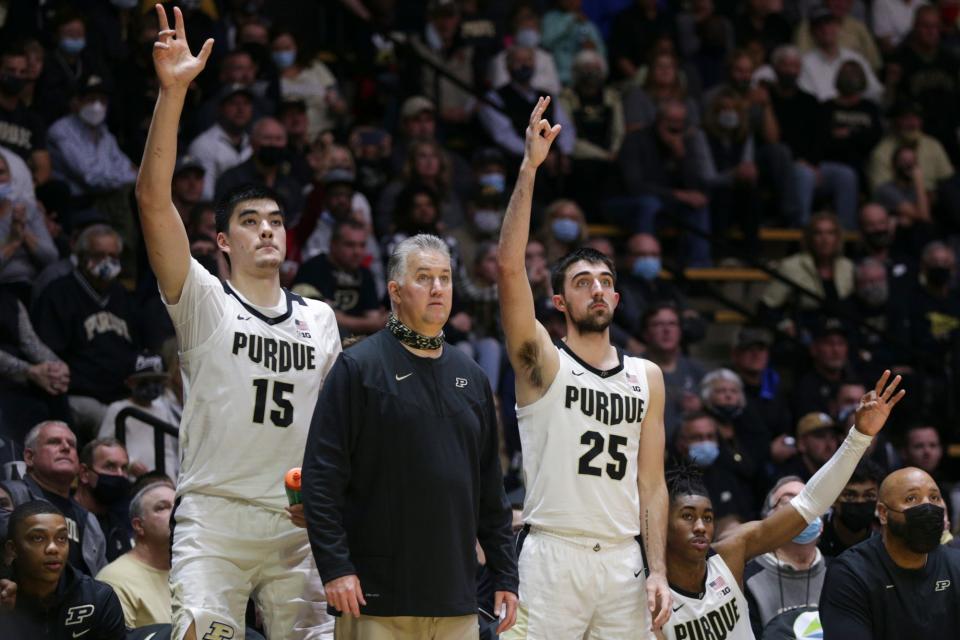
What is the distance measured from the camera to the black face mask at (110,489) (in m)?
8.48

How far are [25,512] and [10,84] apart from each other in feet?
16.3

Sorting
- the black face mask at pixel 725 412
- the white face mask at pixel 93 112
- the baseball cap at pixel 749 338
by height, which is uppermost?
the white face mask at pixel 93 112

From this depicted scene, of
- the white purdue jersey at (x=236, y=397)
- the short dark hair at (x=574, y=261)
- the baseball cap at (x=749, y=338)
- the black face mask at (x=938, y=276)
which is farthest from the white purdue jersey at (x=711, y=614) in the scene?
the black face mask at (x=938, y=276)

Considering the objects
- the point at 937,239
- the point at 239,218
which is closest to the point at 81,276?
the point at 239,218

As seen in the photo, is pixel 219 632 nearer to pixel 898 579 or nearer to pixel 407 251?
pixel 407 251

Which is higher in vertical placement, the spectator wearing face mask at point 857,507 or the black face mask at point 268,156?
the black face mask at point 268,156

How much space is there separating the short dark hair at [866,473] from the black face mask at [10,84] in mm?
6551

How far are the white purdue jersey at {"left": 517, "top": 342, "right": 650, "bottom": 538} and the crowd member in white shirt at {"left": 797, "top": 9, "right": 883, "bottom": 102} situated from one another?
9.69 m

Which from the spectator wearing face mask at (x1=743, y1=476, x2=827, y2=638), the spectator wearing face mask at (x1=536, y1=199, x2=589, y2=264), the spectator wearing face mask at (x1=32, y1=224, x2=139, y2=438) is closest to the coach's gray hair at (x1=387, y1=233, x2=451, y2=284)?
the spectator wearing face mask at (x1=743, y1=476, x2=827, y2=638)

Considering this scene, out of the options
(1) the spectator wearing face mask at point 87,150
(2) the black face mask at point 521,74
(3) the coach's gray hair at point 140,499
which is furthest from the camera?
(2) the black face mask at point 521,74

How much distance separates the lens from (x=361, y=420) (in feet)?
18.0

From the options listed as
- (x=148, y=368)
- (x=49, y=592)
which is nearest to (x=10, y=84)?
(x=148, y=368)

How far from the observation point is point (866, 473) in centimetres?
832

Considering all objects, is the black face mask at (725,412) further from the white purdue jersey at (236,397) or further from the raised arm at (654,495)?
the white purdue jersey at (236,397)
